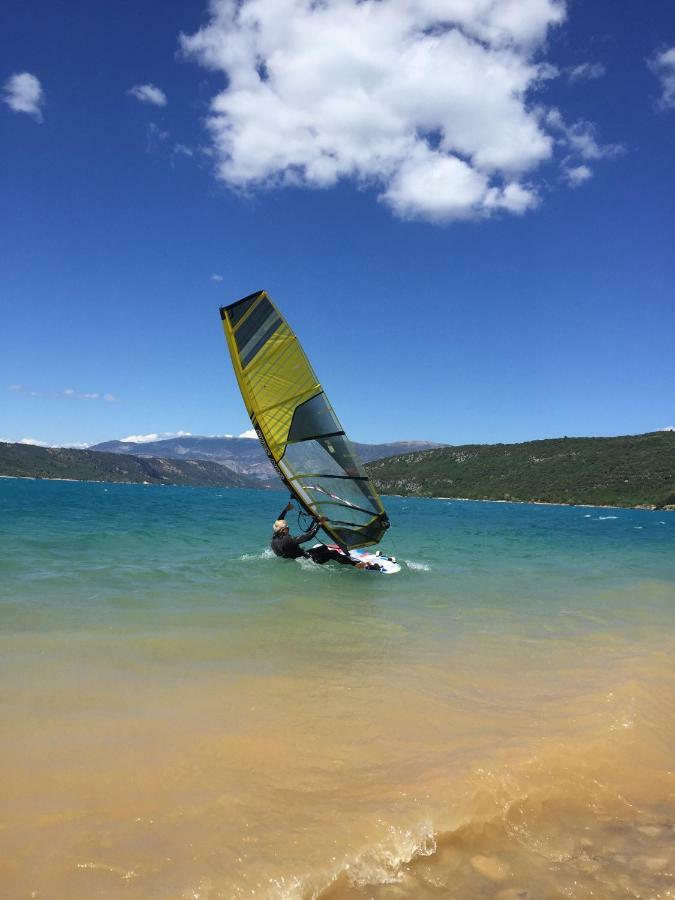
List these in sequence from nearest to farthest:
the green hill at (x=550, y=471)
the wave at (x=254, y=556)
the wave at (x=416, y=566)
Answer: the wave at (x=416, y=566), the wave at (x=254, y=556), the green hill at (x=550, y=471)

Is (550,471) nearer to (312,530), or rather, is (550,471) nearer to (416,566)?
(416,566)

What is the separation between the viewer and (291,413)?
1345 centimetres

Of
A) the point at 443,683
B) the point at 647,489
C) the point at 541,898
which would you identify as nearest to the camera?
the point at 541,898

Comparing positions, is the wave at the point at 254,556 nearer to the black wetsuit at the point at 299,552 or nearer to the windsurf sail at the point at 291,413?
the black wetsuit at the point at 299,552

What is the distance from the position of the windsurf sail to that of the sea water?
474 cm

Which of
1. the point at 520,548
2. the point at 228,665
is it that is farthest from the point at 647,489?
the point at 228,665

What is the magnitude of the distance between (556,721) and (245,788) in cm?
279

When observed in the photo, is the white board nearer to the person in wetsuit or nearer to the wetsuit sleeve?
the person in wetsuit

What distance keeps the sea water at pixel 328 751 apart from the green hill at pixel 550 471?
102 m

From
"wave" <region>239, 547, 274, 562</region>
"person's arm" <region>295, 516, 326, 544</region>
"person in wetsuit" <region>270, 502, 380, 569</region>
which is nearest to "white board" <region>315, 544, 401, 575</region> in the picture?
"person in wetsuit" <region>270, 502, 380, 569</region>

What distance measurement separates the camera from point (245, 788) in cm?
355

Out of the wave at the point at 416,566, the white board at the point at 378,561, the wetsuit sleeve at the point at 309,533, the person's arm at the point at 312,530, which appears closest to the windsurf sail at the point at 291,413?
the person's arm at the point at 312,530

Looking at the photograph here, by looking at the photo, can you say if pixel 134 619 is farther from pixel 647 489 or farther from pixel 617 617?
pixel 647 489

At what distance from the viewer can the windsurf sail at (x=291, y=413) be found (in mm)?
12875
